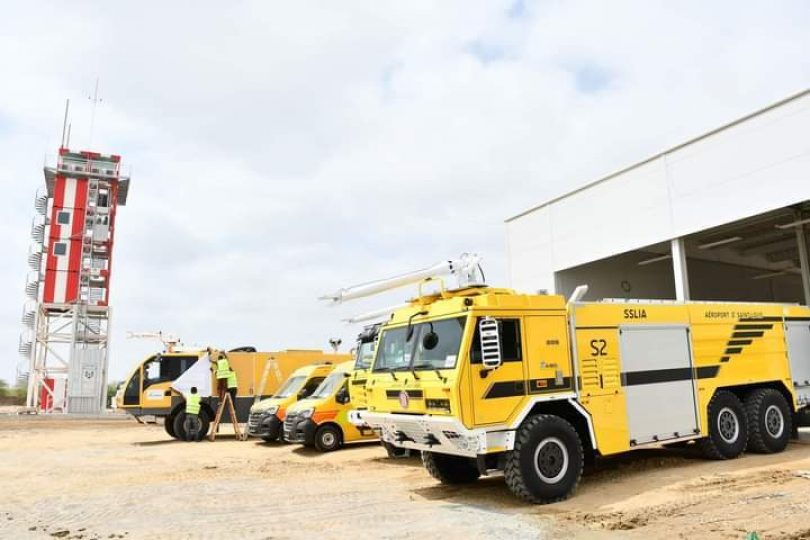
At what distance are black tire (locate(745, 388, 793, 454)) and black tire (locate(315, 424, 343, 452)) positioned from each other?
25.8 feet

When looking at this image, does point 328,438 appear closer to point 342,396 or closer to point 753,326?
point 342,396

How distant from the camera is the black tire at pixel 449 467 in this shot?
900 cm

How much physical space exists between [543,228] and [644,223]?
4.33 m

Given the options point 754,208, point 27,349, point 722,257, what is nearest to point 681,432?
point 754,208

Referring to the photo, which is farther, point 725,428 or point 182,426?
point 182,426

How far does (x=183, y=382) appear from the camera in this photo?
58.7 ft

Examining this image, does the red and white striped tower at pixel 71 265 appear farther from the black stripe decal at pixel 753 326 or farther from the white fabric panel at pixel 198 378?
the black stripe decal at pixel 753 326

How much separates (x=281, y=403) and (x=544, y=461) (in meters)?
8.78

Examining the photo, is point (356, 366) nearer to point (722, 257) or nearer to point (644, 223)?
point (644, 223)

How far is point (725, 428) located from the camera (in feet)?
32.5

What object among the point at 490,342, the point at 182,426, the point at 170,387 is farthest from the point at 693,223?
the point at 170,387

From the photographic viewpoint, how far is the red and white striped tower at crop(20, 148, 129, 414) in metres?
41.4

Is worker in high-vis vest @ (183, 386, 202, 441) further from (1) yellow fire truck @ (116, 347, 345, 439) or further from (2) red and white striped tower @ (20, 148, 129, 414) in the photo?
(2) red and white striped tower @ (20, 148, 129, 414)

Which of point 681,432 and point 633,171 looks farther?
point 633,171
